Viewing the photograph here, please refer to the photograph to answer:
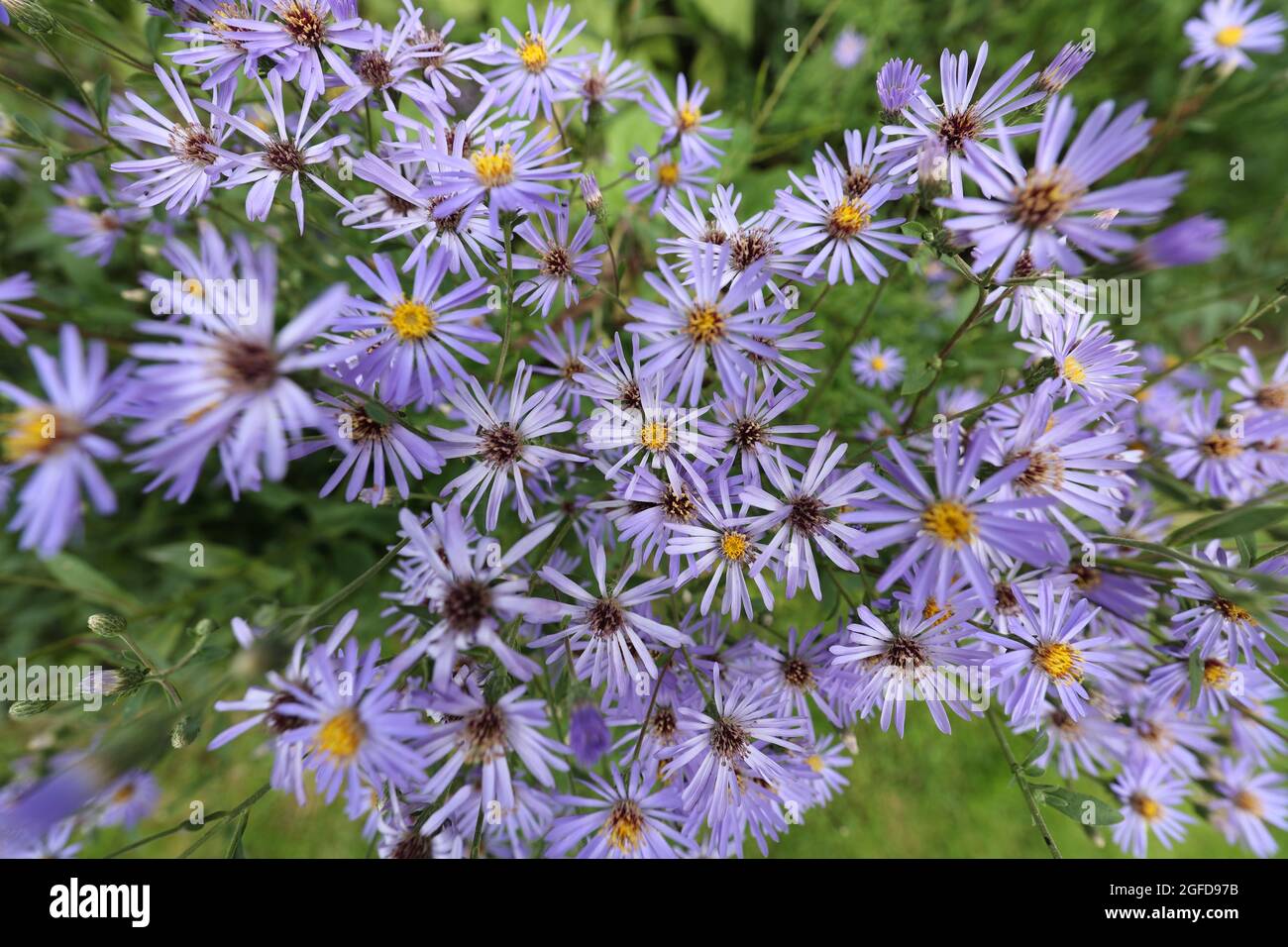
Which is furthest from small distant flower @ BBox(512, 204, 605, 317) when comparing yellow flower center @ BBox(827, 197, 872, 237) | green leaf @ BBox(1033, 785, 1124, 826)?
green leaf @ BBox(1033, 785, 1124, 826)

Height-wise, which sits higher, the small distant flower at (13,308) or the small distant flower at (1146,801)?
the small distant flower at (13,308)

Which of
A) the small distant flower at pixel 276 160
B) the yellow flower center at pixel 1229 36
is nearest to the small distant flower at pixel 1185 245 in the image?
the small distant flower at pixel 276 160

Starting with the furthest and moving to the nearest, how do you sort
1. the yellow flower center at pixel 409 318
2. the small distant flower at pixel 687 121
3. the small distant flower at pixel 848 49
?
the small distant flower at pixel 848 49 → the small distant flower at pixel 687 121 → the yellow flower center at pixel 409 318

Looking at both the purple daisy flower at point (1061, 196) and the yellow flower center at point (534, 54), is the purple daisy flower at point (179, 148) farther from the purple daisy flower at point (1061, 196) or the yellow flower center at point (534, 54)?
the purple daisy flower at point (1061, 196)

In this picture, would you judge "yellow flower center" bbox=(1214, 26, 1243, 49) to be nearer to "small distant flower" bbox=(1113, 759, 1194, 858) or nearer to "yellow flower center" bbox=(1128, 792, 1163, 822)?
"small distant flower" bbox=(1113, 759, 1194, 858)

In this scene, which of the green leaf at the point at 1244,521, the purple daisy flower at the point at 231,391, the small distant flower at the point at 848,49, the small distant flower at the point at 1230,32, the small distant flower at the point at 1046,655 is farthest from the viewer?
the small distant flower at the point at 848,49

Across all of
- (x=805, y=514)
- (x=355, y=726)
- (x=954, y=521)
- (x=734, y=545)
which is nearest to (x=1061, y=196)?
(x=954, y=521)

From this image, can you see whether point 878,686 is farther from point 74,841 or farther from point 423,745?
point 74,841
